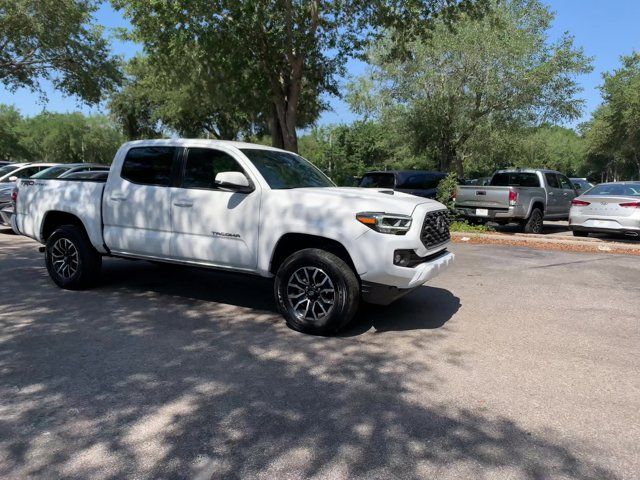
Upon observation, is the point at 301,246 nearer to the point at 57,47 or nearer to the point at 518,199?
the point at 518,199

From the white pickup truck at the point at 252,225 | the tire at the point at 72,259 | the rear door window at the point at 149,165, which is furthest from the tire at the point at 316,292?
the tire at the point at 72,259

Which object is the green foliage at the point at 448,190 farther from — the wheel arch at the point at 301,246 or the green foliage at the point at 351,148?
the green foliage at the point at 351,148

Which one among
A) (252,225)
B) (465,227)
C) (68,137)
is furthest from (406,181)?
(68,137)

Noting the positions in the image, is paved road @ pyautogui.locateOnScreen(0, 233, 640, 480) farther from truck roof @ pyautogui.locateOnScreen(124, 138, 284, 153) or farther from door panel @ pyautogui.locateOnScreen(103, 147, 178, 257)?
truck roof @ pyautogui.locateOnScreen(124, 138, 284, 153)

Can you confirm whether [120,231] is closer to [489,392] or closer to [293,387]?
[293,387]

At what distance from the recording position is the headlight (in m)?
4.82

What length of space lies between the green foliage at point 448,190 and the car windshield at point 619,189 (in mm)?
3329

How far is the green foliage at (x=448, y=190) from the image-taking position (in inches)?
555

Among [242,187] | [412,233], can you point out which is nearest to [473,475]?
[412,233]

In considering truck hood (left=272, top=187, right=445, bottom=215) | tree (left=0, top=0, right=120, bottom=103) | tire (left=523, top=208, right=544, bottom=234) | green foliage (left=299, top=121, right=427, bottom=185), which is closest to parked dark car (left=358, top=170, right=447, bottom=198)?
tire (left=523, top=208, right=544, bottom=234)

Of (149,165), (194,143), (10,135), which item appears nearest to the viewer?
(194,143)

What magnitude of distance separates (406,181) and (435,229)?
30.1 feet

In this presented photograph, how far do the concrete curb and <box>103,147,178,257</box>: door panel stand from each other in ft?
27.2

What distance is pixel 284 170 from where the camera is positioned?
6008 millimetres
